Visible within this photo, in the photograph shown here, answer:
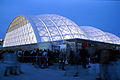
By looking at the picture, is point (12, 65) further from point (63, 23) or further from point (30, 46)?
point (63, 23)

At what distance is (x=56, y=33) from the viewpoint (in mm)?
29281

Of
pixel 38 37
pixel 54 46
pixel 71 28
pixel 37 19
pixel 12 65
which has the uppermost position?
pixel 37 19

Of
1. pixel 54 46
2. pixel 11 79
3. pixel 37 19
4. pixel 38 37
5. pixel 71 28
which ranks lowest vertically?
pixel 11 79

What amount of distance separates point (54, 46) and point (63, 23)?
9557 millimetres

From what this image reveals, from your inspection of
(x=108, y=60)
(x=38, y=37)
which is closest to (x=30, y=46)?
(x=38, y=37)

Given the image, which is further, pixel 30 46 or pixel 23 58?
pixel 30 46

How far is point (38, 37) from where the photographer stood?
28016 mm

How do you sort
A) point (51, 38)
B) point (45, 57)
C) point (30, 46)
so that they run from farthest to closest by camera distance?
point (30, 46) → point (51, 38) → point (45, 57)

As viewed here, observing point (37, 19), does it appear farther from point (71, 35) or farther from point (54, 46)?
point (54, 46)

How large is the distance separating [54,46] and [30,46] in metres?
7.72

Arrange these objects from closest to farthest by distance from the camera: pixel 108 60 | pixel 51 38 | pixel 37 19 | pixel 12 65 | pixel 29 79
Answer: pixel 108 60 < pixel 29 79 < pixel 12 65 < pixel 51 38 < pixel 37 19

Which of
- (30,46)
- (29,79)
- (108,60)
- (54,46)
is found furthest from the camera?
(30,46)

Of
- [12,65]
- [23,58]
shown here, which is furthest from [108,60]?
[23,58]

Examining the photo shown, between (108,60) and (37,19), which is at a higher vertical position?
(37,19)
